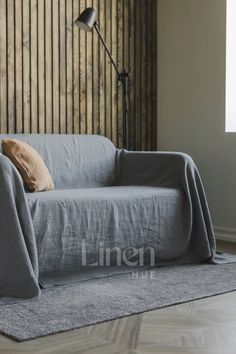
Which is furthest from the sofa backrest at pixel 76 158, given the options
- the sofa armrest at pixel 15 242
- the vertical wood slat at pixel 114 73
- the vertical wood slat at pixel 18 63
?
the sofa armrest at pixel 15 242

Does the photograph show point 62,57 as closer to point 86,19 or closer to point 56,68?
point 56,68

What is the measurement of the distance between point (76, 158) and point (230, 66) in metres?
1.43

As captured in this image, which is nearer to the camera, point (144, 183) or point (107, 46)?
point (144, 183)

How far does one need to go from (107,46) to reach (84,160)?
1.11 m

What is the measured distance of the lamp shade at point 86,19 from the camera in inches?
164

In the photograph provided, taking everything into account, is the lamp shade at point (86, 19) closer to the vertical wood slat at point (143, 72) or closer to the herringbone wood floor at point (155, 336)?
the vertical wood slat at point (143, 72)

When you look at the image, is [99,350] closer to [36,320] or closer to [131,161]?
[36,320]

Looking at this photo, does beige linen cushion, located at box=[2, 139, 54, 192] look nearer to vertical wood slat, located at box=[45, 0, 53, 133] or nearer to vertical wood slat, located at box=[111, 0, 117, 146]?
vertical wood slat, located at box=[45, 0, 53, 133]

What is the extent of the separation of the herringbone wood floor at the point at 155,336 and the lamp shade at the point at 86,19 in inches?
89.1

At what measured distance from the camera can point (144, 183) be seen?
3.94m

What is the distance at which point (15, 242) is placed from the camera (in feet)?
9.14

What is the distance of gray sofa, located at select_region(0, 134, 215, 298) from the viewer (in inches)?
111

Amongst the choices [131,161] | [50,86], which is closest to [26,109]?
[50,86]

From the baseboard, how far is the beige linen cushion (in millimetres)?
1566
